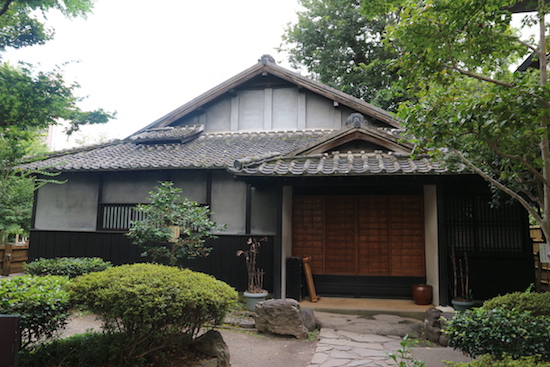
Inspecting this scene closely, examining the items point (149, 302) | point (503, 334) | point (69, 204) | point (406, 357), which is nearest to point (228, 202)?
point (69, 204)

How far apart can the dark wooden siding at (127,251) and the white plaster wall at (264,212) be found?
0.61 meters

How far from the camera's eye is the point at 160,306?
187 inches

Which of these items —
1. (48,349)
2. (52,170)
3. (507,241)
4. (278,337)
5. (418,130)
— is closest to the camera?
(48,349)

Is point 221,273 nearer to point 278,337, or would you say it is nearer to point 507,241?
point 278,337

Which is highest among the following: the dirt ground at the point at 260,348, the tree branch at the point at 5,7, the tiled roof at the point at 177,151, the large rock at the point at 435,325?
the tree branch at the point at 5,7

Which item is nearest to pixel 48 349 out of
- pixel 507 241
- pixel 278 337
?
pixel 278 337

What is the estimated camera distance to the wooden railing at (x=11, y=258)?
1473 cm

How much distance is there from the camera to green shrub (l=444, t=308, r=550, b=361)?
14.7 feet

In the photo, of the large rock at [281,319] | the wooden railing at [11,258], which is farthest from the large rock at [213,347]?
the wooden railing at [11,258]

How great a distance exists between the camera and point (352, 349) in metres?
6.98

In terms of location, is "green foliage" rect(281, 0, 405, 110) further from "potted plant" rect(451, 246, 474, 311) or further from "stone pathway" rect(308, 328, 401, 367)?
"stone pathway" rect(308, 328, 401, 367)

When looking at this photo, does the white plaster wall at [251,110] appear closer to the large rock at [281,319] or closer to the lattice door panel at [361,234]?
the lattice door panel at [361,234]

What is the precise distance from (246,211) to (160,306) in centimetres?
629

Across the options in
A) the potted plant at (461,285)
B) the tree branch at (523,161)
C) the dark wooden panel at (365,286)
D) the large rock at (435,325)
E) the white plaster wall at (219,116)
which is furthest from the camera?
the white plaster wall at (219,116)
